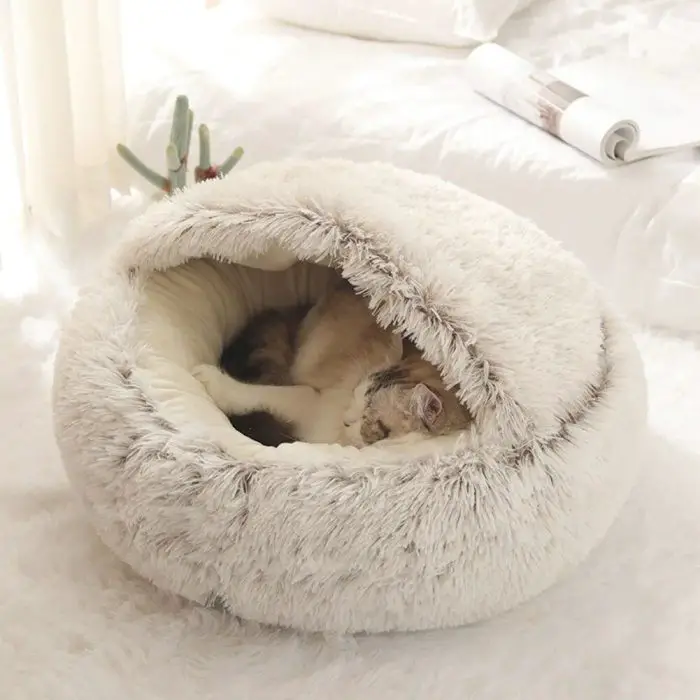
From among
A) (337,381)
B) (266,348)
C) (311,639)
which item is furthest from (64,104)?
(311,639)

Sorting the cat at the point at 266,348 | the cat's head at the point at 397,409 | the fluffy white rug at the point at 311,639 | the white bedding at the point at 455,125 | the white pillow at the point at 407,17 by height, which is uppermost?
the white pillow at the point at 407,17

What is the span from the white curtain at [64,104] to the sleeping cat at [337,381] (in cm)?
50

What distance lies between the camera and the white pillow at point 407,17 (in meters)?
1.64

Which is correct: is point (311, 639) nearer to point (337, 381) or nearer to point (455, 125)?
point (337, 381)

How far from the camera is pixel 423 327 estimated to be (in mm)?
908

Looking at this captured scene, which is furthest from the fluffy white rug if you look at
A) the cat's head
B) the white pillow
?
the white pillow

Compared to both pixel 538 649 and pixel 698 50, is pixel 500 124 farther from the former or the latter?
pixel 538 649

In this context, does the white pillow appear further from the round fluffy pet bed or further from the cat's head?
the cat's head

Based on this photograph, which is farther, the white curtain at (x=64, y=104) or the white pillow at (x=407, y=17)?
the white pillow at (x=407, y=17)

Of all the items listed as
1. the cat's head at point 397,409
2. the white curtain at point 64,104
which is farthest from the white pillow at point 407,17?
the cat's head at point 397,409

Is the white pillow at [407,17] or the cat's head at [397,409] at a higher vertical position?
the white pillow at [407,17]

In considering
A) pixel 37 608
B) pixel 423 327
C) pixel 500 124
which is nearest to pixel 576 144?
pixel 500 124

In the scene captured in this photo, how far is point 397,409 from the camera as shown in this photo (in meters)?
1.00

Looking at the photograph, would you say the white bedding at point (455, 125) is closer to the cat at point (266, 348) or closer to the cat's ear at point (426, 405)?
the cat at point (266, 348)
